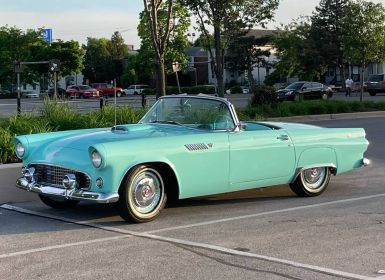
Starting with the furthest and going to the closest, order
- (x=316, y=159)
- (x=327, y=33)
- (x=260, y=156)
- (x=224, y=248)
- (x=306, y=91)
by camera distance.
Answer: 1. (x=327, y=33)
2. (x=306, y=91)
3. (x=316, y=159)
4. (x=260, y=156)
5. (x=224, y=248)

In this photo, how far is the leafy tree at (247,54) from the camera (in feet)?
235

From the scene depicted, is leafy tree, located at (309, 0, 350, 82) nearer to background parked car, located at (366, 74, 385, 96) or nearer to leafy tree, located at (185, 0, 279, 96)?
background parked car, located at (366, 74, 385, 96)

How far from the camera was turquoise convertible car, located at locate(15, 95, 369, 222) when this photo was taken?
249 inches

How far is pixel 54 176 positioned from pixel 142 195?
1.02 meters

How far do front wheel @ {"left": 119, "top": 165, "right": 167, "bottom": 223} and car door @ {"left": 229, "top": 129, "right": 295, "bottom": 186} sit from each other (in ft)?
3.12

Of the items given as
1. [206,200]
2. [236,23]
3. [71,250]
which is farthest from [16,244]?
[236,23]

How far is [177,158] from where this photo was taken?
660 cm

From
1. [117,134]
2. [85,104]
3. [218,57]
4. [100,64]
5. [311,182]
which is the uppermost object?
[100,64]

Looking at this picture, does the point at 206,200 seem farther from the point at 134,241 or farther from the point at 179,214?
the point at 134,241

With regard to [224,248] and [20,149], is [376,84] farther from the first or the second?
[224,248]

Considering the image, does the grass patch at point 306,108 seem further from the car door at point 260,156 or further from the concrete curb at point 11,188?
the car door at point 260,156

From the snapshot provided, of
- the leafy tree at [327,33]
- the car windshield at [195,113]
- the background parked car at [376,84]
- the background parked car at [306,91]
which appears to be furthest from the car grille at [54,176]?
the leafy tree at [327,33]

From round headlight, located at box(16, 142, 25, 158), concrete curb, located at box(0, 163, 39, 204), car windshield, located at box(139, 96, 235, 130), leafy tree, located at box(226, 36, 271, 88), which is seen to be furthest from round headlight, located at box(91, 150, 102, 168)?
leafy tree, located at box(226, 36, 271, 88)

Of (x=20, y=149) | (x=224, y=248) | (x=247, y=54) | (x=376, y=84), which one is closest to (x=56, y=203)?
(x=20, y=149)
